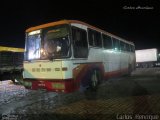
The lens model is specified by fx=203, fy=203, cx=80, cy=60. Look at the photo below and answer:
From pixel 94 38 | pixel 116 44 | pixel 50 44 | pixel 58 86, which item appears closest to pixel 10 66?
pixel 50 44

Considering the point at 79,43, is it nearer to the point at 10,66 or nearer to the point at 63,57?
the point at 63,57

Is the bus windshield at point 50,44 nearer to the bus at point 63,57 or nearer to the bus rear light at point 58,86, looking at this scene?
the bus at point 63,57

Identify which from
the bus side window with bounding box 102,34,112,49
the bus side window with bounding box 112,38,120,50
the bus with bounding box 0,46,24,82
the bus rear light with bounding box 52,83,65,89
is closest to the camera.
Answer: the bus rear light with bounding box 52,83,65,89

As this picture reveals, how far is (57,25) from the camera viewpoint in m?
8.84

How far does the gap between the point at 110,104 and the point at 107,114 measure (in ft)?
4.15

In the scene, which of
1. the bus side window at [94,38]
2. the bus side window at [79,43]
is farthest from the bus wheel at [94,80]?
the bus side window at [94,38]

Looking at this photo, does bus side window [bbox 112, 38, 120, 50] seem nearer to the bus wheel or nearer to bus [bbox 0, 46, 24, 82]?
the bus wheel

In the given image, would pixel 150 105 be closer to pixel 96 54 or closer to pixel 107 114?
pixel 107 114

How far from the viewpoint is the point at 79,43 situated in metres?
9.02

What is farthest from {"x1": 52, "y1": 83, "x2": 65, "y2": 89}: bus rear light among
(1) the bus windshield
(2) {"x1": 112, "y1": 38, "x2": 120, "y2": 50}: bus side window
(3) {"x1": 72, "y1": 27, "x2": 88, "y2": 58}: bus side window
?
(2) {"x1": 112, "y1": 38, "x2": 120, "y2": 50}: bus side window

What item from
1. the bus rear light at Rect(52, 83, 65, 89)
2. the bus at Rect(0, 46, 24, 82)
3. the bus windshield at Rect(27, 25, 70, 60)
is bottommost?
the bus rear light at Rect(52, 83, 65, 89)

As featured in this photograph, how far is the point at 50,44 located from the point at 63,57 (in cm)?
112

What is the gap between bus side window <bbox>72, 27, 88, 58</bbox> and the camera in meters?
8.68

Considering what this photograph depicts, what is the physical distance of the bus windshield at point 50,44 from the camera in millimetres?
8523
